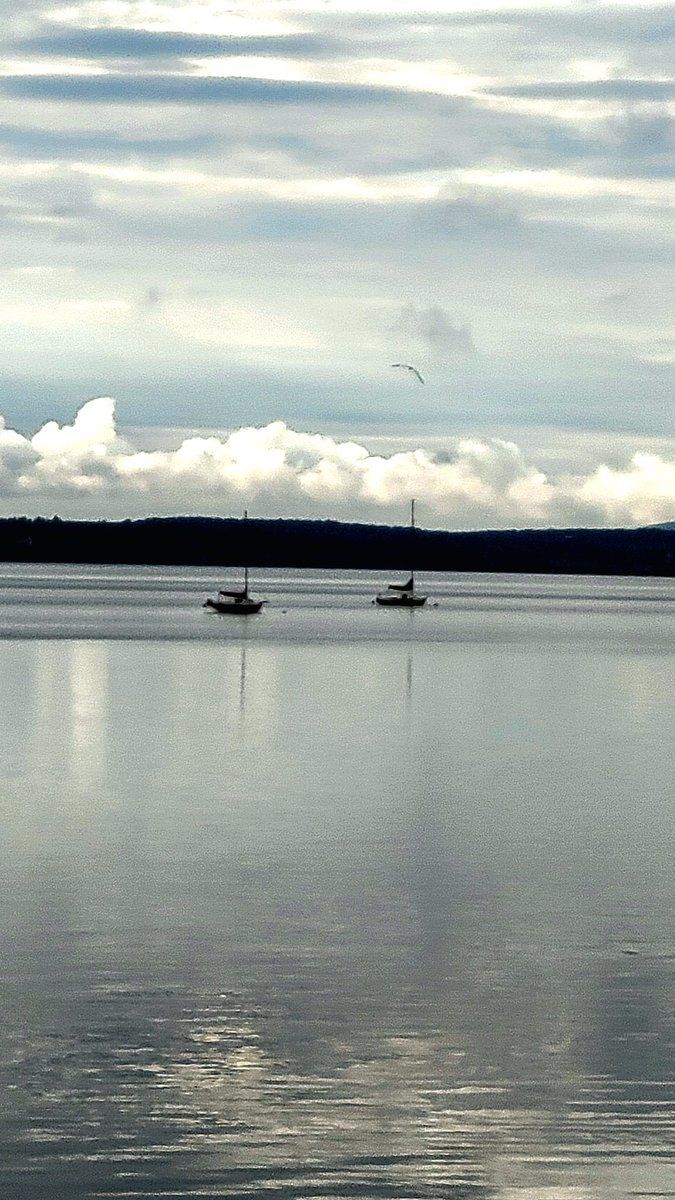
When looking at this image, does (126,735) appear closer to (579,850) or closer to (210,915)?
(579,850)

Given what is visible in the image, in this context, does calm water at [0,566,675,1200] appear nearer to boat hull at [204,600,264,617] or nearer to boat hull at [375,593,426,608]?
boat hull at [204,600,264,617]

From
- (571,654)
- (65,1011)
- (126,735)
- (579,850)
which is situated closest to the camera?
(65,1011)

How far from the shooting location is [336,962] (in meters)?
17.0

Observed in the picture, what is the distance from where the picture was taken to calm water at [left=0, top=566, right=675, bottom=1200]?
11750 millimetres

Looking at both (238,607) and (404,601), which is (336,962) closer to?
(238,607)

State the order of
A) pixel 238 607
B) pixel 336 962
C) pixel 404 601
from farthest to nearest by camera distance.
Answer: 1. pixel 404 601
2. pixel 238 607
3. pixel 336 962

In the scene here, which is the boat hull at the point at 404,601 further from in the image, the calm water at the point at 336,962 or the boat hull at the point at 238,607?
the calm water at the point at 336,962

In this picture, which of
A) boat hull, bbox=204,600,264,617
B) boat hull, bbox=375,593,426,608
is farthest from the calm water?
boat hull, bbox=375,593,426,608

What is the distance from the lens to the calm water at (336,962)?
38.5ft

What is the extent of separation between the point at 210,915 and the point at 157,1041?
16.6 ft

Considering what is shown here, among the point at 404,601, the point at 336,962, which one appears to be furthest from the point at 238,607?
the point at 336,962

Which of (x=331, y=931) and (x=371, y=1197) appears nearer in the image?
(x=371, y=1197)

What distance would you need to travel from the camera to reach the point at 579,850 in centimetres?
2436

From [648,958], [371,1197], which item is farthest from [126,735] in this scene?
[371,1197]
